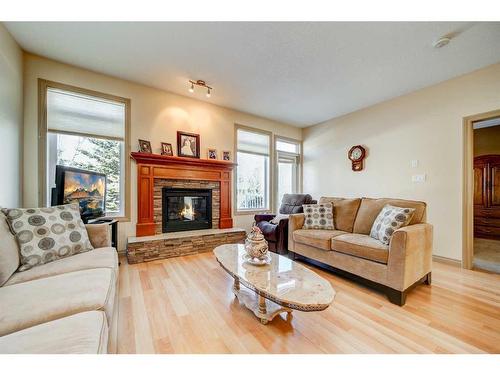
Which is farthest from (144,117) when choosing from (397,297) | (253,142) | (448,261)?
(448,261)

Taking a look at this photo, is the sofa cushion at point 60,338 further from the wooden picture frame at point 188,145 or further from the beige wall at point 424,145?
the beige wall at point 424,145

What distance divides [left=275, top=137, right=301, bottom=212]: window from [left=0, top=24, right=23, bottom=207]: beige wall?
403 cm

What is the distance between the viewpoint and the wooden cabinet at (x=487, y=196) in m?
4.23

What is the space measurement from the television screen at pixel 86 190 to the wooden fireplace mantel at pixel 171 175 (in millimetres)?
562

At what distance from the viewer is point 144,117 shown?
10.5ft

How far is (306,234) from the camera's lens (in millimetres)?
2631

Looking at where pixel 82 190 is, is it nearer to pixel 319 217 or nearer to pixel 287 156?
pixel 319 217

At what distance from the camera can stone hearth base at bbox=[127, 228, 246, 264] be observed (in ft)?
9.08

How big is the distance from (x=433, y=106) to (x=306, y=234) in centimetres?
267

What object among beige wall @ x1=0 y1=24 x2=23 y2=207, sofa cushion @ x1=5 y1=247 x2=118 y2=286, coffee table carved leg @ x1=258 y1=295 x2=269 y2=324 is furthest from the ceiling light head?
beige wall @ x1=0 y1=24 x2=23 y2=207

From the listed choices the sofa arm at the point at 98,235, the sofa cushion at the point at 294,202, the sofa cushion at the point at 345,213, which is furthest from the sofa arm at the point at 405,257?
the sofa arm at the point at 98,235
